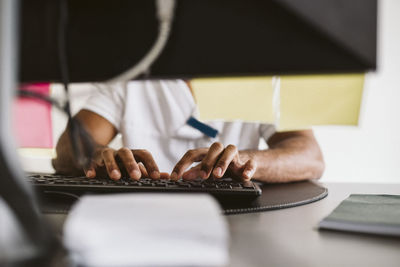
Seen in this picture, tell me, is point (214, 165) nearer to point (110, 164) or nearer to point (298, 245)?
point (110, 164)

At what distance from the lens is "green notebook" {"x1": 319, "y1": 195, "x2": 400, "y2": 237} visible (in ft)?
1.47

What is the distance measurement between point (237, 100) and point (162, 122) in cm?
84

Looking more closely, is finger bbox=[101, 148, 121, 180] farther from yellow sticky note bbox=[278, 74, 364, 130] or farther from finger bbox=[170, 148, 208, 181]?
yellow sticky note bbox=[278, 74, 364, 130]

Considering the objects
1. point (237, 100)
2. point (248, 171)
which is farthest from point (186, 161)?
point (237, 100)

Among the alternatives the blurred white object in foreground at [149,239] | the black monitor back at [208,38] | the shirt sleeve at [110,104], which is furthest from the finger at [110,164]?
the shirt sleeve at [110,104]

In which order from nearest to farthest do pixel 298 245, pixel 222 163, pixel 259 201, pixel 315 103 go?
pixel 298 245
pixel 315 103
pixel 259 201
pixel 222 163

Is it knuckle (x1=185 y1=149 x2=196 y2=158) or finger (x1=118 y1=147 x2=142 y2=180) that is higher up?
knuckle (x1=185 y1=149 x2=196 y2=158)

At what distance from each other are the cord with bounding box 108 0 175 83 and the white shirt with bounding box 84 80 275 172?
91 cm

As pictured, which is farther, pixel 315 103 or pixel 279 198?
pixel 279 198

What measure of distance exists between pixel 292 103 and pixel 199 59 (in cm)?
17

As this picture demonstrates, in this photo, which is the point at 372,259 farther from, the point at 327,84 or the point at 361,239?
the point at 327,84

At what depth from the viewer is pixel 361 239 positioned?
43 cm

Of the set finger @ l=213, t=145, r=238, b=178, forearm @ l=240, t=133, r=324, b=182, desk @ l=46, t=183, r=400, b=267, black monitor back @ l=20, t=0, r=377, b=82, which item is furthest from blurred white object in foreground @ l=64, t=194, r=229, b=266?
forearm @ l=240, t=133, r=324, b=182

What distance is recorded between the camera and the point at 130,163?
0.76 m
